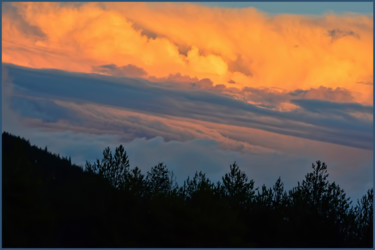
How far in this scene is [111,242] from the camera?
46156 mm

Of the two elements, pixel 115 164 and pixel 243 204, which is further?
pixel 115 164

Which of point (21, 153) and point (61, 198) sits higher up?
point (21, 153)

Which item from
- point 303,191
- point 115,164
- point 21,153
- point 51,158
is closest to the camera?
point 21,153

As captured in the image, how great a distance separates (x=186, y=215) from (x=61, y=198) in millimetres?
14790

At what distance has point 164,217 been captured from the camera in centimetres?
4697

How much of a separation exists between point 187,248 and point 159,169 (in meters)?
38.2

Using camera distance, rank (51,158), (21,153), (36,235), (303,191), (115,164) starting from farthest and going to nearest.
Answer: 1. (51,158)
2. (115,164)
3. (303,191)
4. (21,153)
5. (36,235)

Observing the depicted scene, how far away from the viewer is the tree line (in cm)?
4291

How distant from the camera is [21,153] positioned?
4922cm

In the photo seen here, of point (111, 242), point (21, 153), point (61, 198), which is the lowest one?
point (111, 242)

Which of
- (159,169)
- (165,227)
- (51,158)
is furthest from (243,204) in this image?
(51,158)

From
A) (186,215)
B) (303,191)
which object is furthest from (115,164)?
(186,215)

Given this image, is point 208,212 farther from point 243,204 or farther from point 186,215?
point 243,204

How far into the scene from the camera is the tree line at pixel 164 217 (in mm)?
42906
